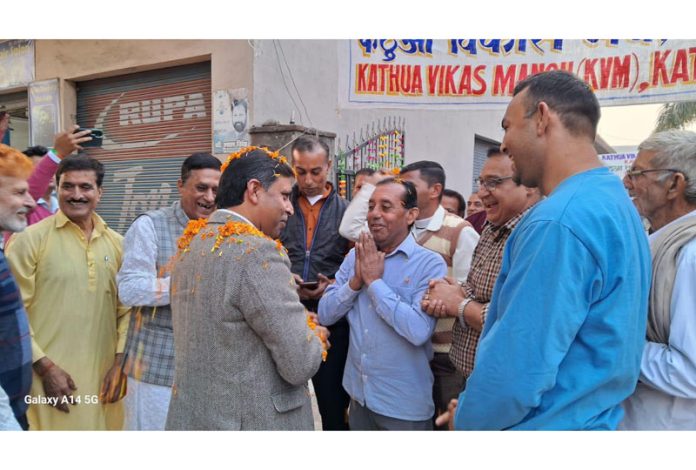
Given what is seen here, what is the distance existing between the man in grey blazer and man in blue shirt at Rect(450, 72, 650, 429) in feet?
2.27

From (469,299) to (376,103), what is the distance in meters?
1.61

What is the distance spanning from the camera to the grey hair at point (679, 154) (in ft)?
5.88

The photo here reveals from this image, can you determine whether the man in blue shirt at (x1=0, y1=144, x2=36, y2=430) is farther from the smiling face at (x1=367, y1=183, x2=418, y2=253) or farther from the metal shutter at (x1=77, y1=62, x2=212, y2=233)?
the metal shutter at (x1=77, y1=62, x2=212, y2=233)

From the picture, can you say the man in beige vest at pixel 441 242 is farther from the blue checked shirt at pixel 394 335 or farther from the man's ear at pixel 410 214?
the man's ear at pixel 410 214

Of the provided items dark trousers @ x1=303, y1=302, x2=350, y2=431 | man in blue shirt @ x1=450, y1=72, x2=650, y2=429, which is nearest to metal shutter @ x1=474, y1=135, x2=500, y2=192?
dark trousers @ x1=303, y1=302, x2=350, y2=431

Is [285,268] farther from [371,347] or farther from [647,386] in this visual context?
[647,386]

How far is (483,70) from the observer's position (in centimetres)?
321

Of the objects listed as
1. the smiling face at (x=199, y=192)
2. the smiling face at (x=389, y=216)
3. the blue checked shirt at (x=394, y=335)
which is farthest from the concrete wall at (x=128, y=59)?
the blue checked shirt at (x=394, y=335)

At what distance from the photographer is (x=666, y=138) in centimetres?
186

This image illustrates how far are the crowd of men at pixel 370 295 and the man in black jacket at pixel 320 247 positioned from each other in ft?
0.05

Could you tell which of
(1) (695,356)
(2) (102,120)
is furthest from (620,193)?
(2) (102,120)

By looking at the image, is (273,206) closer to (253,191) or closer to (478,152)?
(253,191)

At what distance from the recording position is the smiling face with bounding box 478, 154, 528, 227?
2.26 metres

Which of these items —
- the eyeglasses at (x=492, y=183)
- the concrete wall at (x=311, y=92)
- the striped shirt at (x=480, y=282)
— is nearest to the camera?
the striped shirt at (x=480, y=282)
